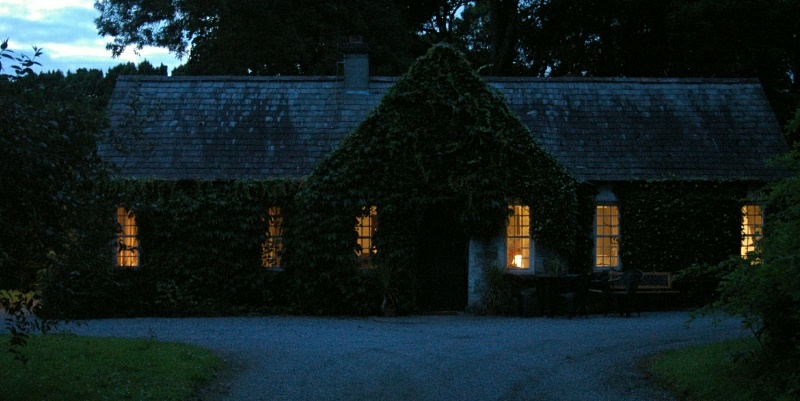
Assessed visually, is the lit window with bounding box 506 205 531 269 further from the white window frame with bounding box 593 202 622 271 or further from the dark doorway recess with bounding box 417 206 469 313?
the white window frame with bounding box 593 202 622 271

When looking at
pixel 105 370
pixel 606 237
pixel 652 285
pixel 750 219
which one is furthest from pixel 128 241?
pixel 750 219

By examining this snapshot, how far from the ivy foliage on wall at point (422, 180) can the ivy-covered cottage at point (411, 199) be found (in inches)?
1.3

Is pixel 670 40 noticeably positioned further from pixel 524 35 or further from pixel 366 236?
pixel 366 236

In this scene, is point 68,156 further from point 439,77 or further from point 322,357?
point 439,77

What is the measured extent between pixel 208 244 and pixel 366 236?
3.60m

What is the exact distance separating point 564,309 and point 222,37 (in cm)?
1892

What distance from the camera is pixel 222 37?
35062mm

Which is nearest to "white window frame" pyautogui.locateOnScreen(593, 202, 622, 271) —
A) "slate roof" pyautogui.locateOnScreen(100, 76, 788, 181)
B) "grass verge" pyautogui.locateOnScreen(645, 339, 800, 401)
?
"slate roof" pyautogui.locateOnScreen(100, 76, 788, 181)

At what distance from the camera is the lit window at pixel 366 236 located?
22.0m

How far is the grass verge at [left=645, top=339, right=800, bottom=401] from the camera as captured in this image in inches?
419

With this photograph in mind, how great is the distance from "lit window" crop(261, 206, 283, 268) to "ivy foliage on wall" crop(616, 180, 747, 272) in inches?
319

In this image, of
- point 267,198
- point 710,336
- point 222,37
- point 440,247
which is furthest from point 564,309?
point 222,37

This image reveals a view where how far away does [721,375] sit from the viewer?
11.6 meters

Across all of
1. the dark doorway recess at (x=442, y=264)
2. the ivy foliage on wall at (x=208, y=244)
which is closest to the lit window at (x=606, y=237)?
the dark doorway recess at (x=442, y=264)
